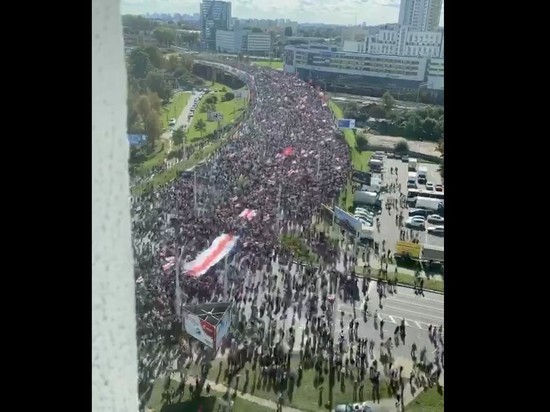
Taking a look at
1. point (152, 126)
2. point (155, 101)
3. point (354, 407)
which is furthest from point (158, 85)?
point (354, 407)

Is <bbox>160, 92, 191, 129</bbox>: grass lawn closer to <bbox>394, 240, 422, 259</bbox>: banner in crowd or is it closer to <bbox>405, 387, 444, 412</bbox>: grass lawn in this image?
<bbox>394, 240, 422, 259</bbox>: banner in crowd

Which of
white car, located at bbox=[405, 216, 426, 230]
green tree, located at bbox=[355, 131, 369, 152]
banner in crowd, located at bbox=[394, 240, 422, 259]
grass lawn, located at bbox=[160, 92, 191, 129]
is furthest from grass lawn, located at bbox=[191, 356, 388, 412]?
grass lawn, located at bbox=[160, 92, 191, 129]

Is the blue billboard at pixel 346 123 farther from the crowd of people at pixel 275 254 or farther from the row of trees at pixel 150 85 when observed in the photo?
the row of trees at pixel 150 85

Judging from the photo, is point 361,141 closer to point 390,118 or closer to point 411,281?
point 390,118

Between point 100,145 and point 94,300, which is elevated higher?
point 100,145
